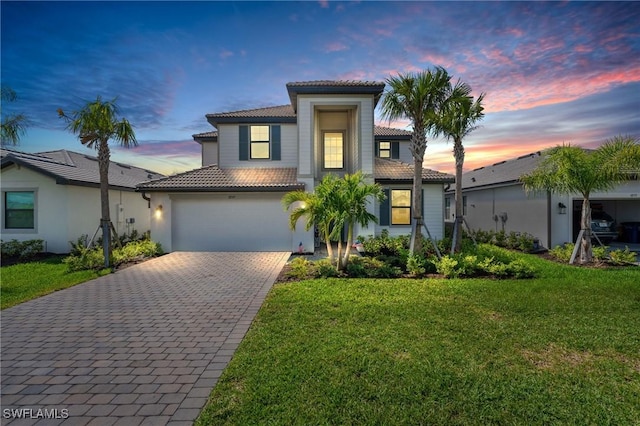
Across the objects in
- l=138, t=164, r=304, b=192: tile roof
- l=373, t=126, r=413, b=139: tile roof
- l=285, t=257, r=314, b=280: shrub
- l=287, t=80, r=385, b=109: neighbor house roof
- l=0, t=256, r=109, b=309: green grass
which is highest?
l=287, t=80, r=385, b=109: neighbor house roof

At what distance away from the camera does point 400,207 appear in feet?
44.4

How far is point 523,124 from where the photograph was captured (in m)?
15.7

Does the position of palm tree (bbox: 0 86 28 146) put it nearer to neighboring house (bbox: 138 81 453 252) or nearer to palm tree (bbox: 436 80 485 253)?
neighboring house (bbox: 138 81 453 252)

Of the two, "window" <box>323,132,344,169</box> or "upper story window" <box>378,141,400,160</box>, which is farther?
"upper story window" <box>378,141,400,160</box>

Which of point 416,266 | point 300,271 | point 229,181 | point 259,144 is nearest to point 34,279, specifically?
point 229,181

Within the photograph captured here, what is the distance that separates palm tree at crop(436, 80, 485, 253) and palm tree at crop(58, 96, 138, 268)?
11388 mm

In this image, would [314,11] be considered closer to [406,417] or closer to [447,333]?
[447,333]

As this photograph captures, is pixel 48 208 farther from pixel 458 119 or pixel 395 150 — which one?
pixel 395 150

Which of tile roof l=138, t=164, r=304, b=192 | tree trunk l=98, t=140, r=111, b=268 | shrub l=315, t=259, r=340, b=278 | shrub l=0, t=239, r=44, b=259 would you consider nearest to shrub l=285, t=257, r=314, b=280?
shrub l=315, t=259, r=340, b=278

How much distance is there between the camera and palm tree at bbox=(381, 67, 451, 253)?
909 centimetres

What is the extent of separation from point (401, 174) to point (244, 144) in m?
7.96

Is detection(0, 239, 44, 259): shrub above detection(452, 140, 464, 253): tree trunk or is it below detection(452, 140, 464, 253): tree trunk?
below

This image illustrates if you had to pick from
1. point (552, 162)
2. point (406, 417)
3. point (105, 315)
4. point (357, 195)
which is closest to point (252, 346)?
point (406, 417)
